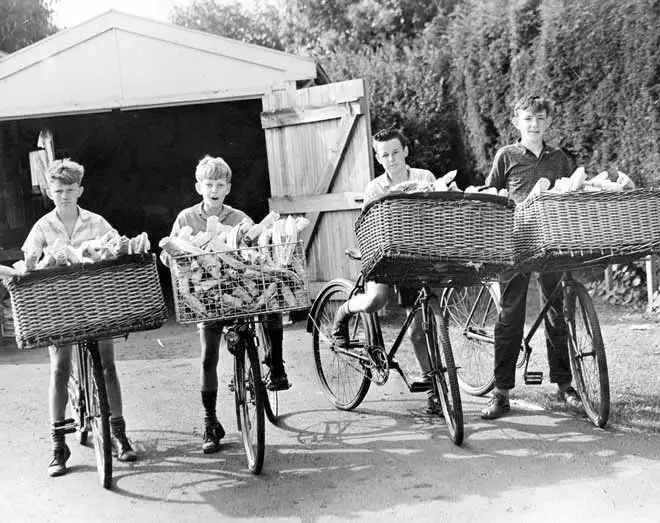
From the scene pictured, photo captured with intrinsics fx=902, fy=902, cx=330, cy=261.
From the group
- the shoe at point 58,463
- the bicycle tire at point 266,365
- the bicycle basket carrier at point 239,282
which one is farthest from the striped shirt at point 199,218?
the shoe at point 58,463

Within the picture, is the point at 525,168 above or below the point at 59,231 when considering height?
above

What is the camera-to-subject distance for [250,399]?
5.08 meters

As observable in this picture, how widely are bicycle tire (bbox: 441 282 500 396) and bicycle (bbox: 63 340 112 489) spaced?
7.87ft

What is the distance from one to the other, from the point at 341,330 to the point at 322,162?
4.55m

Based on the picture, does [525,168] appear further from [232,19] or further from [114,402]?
[232,19]

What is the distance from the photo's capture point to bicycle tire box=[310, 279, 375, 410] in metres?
5.90

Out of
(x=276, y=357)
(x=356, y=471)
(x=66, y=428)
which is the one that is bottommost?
(x=356, y=471)

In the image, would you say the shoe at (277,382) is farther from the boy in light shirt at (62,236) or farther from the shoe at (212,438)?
the boy in light shirt at (62,236)

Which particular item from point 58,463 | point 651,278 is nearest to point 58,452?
point 58,463

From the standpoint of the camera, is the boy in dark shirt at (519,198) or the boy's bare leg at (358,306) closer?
the boy's bare leg at (358,306)

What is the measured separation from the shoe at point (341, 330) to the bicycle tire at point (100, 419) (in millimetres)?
1668

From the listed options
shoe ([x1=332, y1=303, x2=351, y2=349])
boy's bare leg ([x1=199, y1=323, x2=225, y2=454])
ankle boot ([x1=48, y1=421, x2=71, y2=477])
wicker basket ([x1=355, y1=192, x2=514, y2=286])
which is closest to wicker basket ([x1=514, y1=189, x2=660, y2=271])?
wicker basket ([x1=355, y1=192, x2=514, y2=286])

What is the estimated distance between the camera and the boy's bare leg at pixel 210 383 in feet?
17.3

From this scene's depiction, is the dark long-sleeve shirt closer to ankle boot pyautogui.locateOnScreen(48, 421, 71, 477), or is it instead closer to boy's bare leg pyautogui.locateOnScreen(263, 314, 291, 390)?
boy's bare leg pyautogui.locateOnScreen(263, 314, 291, 390)
